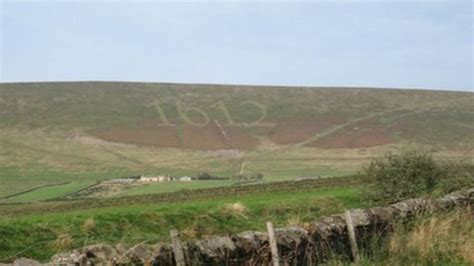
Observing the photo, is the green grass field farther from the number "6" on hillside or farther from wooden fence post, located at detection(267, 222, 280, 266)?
the number "6" on hillside

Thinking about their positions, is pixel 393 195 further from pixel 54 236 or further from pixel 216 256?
pixel 216 256

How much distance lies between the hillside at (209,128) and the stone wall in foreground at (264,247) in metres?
49.3

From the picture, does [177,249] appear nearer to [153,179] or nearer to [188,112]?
[153,179]

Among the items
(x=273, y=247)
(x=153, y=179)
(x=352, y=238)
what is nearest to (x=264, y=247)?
(x=273, y=247)

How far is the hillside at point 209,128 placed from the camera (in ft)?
242

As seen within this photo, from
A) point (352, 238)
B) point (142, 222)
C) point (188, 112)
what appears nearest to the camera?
point (352, 238)

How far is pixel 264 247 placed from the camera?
34.9ft

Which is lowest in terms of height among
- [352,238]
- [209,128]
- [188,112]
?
[352,238]

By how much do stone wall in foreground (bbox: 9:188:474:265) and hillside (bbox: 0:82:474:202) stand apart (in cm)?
4931

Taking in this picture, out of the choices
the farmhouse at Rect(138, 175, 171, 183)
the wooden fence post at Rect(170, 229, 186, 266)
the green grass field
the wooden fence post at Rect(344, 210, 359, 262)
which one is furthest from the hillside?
the wooden fence post at Rect(170, 229, 186, 266)

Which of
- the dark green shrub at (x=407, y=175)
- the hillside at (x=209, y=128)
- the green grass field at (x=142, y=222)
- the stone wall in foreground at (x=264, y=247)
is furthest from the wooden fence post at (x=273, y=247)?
the hillside at (x=209, y=128)

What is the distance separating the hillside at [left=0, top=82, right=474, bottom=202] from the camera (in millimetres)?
73750

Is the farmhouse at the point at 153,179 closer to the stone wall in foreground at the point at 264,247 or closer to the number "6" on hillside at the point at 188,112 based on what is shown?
the number "6" on hillside at the point at 188,112

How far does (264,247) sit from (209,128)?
242 feet
